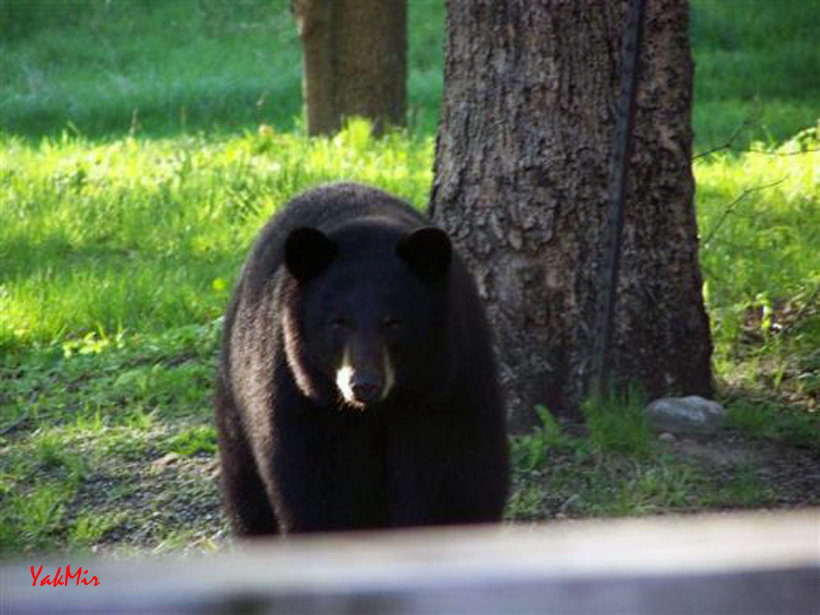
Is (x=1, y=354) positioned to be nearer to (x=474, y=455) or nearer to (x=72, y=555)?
(x=72, y=555)

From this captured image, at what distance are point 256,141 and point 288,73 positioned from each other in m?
11.4

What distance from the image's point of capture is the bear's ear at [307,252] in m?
4.30

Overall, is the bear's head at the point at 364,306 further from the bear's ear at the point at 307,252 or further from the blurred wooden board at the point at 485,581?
the blurred wooden board at the point at 485,581

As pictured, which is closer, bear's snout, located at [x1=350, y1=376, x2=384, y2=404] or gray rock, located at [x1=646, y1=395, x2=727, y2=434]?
bear's snout, located at [x1=350, y1=376, x2=384, y2=404]

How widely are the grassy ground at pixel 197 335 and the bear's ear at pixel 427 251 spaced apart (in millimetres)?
1255

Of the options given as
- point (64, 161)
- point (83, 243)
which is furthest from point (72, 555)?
point (64, 161)

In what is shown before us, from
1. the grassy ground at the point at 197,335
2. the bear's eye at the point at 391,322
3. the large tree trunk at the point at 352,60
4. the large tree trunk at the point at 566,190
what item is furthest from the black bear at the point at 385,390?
the large tree trunk at the point at 352,60

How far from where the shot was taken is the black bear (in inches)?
171

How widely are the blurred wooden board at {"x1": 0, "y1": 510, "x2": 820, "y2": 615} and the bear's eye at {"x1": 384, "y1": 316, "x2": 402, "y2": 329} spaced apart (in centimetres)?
301

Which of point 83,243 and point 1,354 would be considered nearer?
point 1,354

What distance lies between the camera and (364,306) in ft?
14.2

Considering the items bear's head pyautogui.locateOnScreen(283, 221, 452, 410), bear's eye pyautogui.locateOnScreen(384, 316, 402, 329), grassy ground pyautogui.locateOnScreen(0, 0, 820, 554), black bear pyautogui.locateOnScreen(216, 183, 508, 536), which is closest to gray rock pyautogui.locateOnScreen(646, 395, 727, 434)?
grassy ground pyautogui.locateOnScreen(0, 0, 820, 554)

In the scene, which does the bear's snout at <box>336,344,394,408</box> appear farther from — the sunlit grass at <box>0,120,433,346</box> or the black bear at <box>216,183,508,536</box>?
the sunlit grass at <box>0,120,433,346</box>

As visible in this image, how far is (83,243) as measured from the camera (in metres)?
9.39
